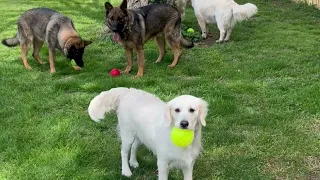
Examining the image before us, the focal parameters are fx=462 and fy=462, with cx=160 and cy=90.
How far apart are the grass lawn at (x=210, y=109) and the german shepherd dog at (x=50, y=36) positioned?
0.92 ft

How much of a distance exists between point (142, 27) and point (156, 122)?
12.4 feet

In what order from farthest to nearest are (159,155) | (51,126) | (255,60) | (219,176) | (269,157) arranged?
(255,60) → (51,126) → (269,157) → (219,176) → (159,155)

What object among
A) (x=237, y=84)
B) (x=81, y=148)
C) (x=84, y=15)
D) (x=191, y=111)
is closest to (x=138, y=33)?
(x=237, y=84)

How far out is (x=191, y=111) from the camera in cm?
325

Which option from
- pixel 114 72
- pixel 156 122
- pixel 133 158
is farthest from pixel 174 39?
pixel 156 122

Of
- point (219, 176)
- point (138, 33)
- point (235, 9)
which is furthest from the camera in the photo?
point (235, 9)

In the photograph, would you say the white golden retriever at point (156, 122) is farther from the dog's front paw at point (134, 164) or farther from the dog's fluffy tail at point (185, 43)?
the dog's fluffy tail at point (185, 43)

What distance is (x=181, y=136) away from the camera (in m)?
3.26

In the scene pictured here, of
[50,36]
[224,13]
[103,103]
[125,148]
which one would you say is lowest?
[50,36]

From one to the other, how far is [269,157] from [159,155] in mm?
1253

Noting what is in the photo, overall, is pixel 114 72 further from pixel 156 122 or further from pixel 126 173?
pixel 156 122

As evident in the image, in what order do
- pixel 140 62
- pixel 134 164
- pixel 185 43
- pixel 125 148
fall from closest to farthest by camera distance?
pixel 125 148 < pixel 134 164 < pixel 140 62 < pixel 185 43

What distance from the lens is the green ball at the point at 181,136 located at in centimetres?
326

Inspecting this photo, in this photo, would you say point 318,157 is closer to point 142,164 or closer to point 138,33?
point 142,164
